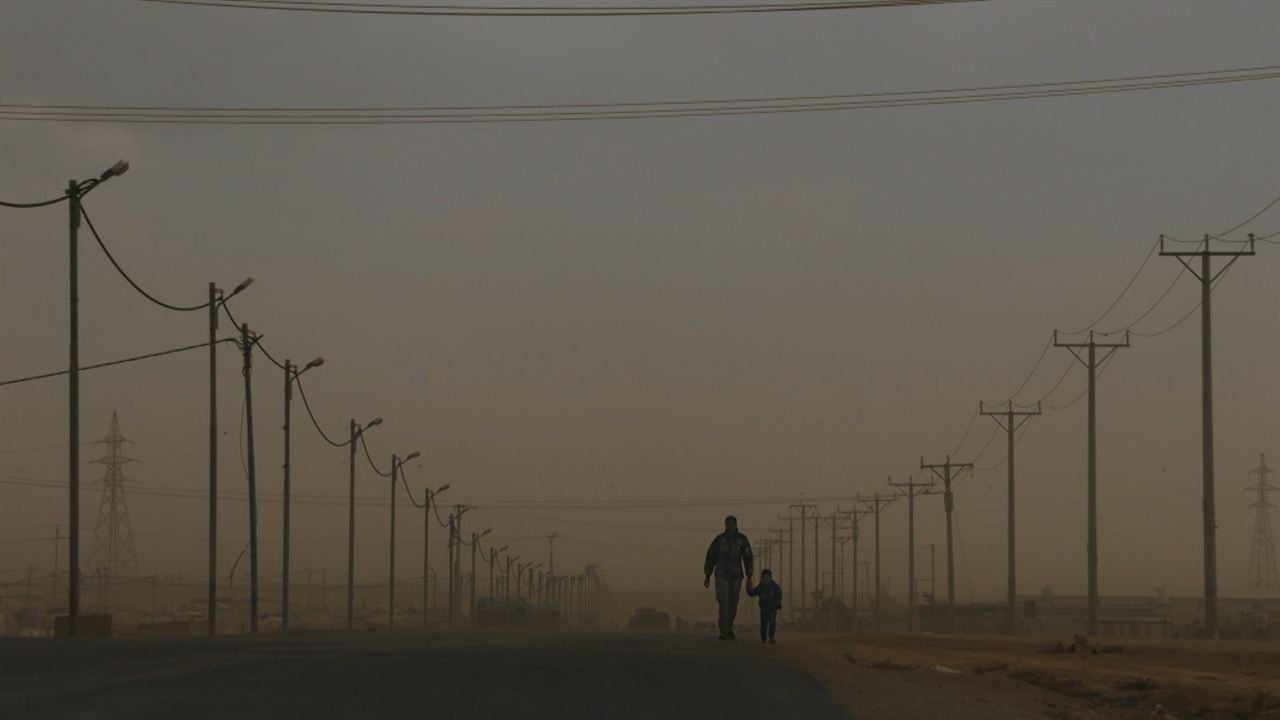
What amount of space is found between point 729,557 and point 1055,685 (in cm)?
839

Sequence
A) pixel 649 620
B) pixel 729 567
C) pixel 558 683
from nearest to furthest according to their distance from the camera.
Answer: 1. pixel 558 683
2. pixel 729 567
3. pixel 649 620

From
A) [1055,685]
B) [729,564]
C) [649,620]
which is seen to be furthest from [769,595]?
[649,620]

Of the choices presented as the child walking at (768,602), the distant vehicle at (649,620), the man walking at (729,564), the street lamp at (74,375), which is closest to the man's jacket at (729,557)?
the man walking at (729,564)

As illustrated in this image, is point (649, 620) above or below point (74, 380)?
below

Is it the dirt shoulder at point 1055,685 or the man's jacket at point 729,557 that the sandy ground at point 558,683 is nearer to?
the dirt shoulder at point 1055,685

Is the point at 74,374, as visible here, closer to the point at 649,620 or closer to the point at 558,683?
the point at 558,683

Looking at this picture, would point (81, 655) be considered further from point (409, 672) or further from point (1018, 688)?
point (1018, 688)

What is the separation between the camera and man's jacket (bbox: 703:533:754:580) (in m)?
34.1

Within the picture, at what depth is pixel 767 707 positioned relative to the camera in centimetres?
1747

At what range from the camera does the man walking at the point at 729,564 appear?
1341 inches

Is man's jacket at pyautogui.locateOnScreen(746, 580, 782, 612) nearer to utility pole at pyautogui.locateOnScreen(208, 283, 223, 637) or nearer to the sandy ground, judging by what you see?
the sandy ground

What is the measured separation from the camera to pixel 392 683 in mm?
18625

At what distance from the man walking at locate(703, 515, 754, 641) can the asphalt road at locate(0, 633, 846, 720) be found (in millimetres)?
7619

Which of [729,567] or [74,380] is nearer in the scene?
[729,567]
